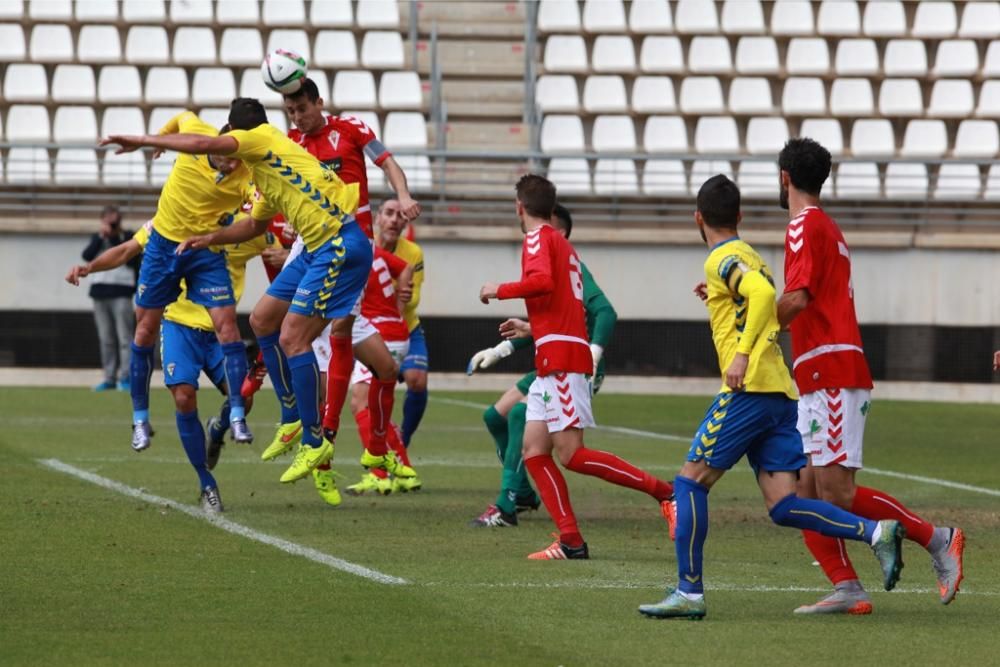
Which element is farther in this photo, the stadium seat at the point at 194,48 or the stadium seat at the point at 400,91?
the stadium seat at the point at 194,48

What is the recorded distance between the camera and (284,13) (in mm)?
26156

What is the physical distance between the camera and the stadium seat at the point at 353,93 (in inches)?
993

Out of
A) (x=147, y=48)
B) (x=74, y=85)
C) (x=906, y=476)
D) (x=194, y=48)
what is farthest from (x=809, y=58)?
(x=906, y=476)

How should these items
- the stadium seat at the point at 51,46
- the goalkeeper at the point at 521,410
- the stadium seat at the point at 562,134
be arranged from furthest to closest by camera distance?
1. the stadium seat at the point at 51,46
2. the stadium seat at the point at 562,134
3. the goalkeeper at the point at 521,410

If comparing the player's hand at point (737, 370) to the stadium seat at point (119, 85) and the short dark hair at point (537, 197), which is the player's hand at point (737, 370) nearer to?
the short dark hair at point (537, 197)

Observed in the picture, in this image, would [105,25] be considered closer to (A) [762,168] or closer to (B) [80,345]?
(B) [80,345]

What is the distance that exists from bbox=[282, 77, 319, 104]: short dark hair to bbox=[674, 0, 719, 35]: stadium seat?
16372mm

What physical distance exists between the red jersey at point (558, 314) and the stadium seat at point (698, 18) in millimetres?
17960

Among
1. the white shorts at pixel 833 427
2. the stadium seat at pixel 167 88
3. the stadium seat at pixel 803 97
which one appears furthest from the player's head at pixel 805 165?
the stadium seat at pixel 167 88

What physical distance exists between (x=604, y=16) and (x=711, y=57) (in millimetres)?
1742

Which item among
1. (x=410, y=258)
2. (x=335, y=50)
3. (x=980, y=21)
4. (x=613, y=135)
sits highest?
(x=980, y=21)

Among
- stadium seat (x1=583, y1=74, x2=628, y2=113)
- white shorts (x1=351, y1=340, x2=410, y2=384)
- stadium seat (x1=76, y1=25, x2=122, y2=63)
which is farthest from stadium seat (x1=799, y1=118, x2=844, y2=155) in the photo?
white shorts (x1=351, y1=340, x2=410, y2=384)

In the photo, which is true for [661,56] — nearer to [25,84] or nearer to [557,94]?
[557,94]

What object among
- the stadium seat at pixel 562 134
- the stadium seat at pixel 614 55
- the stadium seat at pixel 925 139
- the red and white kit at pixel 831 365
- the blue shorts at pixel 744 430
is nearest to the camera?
the blue shorts at pixel 744 430
